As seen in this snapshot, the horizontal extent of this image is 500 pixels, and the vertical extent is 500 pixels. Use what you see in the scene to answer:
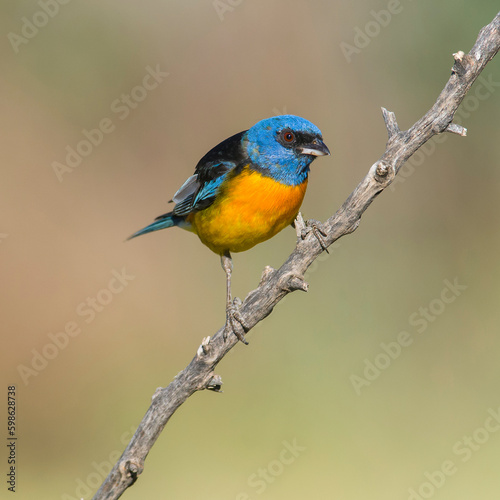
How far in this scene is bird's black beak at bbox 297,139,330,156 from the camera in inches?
181

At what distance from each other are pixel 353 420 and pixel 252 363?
1408 mm

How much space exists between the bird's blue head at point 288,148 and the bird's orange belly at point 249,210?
0.25ft

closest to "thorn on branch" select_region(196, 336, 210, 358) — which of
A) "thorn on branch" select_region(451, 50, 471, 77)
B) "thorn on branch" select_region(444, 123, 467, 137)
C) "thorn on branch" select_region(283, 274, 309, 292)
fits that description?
"thorn on branch" select_region(283, 274, 309, 292)

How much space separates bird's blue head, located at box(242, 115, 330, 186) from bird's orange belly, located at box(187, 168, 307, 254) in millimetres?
78

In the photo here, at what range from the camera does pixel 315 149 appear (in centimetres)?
463

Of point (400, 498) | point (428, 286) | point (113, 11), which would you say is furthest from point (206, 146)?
point (400, 498)

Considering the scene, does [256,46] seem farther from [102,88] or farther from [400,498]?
[400,498]

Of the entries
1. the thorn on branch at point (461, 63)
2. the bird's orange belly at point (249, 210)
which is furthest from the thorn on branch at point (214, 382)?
the thorn on branch at point (461, 63)

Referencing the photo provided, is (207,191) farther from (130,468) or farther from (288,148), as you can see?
(130,468)

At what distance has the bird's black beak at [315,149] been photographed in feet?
15.1

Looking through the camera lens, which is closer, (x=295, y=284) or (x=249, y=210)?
(x=295, y=284)

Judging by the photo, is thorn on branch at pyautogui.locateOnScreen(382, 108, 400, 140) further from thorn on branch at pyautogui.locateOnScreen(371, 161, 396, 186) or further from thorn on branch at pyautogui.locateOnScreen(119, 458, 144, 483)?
thorn on branch at pyautogui.locateOnScreen(119, 458, 144, 483)

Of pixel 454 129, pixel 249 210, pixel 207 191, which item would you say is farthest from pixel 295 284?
pixel 207 191

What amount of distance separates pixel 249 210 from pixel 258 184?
210 millimetres
